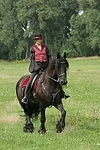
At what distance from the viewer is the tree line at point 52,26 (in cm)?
9006

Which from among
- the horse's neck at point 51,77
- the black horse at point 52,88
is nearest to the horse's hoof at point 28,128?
the black horse at point 52,88

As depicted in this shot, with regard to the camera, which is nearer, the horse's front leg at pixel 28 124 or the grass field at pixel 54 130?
the grass field at pixel 54 130

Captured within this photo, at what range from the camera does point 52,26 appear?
98.6 metres

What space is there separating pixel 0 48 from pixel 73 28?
2213 cm

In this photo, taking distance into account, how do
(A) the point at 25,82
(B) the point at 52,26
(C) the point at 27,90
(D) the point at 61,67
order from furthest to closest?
(B) the point at 52,26, (A) the point at 25,82, (C) the point at 27,90, (D) the point at 61,67

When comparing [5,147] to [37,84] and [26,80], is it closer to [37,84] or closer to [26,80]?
[37,84]

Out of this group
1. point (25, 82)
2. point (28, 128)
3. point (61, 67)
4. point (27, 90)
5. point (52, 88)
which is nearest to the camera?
point (61, 67)

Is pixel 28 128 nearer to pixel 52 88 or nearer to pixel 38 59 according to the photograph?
pixel 52 88

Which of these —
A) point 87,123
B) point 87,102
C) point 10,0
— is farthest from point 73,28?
point 87,123

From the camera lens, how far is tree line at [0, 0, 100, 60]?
9006cm

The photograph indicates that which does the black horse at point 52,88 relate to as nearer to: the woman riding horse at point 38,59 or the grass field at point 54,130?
the woman riding horse at point 38,59

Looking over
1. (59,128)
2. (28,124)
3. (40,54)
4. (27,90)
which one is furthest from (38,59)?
(59,128)

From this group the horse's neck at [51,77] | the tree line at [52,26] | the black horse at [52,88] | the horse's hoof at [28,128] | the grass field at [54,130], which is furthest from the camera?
the tree line at [52,26]

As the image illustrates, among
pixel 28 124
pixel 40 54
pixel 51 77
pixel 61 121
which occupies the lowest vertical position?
pixel 28 124
